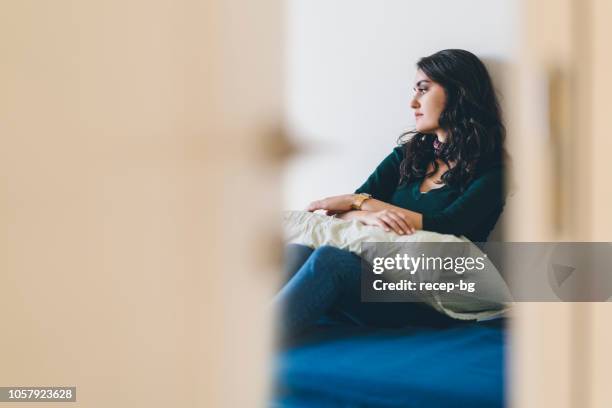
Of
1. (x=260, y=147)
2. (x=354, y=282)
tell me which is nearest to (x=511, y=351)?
(x=354, y=282)

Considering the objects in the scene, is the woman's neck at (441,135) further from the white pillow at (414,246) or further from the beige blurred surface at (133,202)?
the beige blurred surface at (133,202)

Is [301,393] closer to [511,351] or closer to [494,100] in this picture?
→ [511,351]

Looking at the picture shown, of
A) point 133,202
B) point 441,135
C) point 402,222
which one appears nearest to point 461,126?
point 441,135

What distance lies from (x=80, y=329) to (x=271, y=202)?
0.69ft

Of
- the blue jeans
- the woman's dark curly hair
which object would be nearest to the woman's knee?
the blue jeans

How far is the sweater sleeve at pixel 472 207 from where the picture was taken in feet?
1.98

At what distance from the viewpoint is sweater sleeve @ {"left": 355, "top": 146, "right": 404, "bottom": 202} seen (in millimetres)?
649

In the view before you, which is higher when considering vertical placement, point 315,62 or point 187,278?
point 315,62

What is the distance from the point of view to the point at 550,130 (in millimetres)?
483

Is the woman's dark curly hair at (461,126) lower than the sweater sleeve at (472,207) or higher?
higher

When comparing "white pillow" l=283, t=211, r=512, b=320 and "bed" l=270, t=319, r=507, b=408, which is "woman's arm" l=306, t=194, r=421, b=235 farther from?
"bed" l=270, t=319, r=507, b=408

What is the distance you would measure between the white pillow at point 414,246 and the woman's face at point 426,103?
0.12 m

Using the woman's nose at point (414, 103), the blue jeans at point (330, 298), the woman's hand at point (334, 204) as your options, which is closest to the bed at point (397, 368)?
the blue jeans at point (330, 298)

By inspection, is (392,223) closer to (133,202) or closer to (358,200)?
(358,200)
